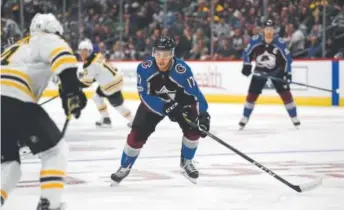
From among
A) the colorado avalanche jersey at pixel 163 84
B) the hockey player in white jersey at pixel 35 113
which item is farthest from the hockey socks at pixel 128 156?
the hockey player in white jersey at pixel 35 113

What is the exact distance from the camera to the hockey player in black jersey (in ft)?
33.1

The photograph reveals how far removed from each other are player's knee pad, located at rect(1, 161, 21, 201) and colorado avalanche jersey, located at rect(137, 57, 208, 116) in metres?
1.78

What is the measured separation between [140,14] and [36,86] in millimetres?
13058

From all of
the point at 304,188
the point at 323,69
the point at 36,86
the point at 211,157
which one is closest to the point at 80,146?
the point at 211,157

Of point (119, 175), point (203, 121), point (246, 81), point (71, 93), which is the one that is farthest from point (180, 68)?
point (246, 81)

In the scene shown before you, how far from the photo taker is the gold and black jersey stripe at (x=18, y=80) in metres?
4.04

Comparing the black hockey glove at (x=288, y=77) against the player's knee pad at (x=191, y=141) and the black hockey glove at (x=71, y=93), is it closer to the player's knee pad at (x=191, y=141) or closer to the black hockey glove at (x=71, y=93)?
the player's knee pad at (x=191, y=141)

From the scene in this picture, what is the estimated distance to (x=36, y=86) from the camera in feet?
13.5

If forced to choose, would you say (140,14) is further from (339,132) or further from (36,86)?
(36,86)

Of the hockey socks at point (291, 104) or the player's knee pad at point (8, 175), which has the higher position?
the player's knee pad at point (8, 175)

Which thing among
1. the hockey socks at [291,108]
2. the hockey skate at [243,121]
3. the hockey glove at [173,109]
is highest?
the hockey glove at [173,109]

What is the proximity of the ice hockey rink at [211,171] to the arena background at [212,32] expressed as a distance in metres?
2.67

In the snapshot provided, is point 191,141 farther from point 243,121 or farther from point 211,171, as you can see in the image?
Result: point 243,121

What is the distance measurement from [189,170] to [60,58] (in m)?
2.25
